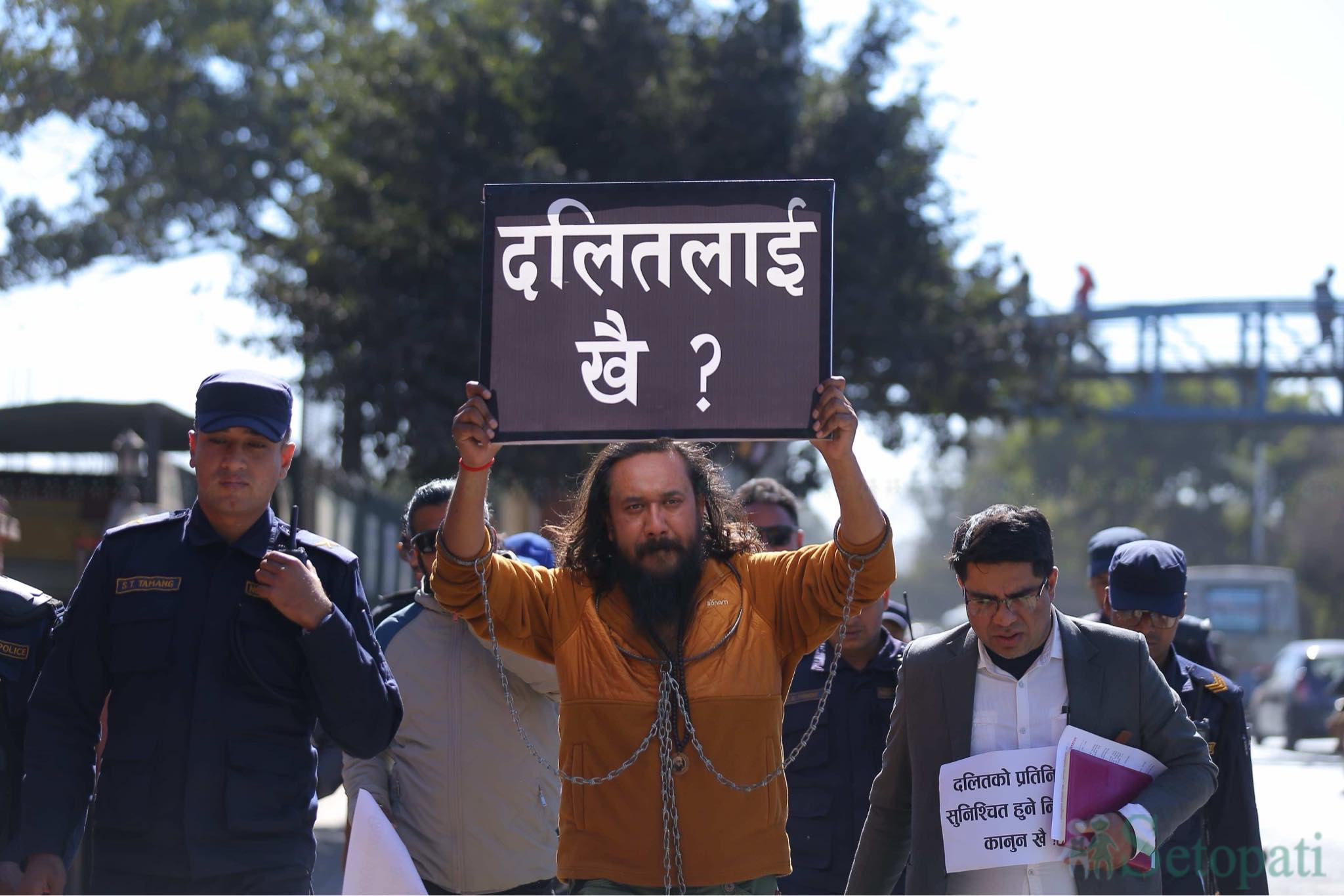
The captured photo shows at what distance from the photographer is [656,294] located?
4180mm

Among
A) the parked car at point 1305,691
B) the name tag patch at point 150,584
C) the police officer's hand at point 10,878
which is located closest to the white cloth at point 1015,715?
the name tag patch at point 150,584

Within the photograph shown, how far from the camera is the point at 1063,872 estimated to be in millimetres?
3830

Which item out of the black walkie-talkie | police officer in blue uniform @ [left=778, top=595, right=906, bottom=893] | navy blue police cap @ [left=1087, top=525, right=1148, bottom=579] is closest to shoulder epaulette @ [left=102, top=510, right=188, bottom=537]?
the black walkie-talkie

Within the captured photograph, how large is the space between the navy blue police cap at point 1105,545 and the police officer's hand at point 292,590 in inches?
139

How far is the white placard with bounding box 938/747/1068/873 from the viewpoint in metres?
3.81

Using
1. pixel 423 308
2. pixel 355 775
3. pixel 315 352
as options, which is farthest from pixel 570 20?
pixel 355 775

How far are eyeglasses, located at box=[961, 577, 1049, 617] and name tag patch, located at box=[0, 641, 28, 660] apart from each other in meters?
2.49

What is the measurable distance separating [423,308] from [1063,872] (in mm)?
13844

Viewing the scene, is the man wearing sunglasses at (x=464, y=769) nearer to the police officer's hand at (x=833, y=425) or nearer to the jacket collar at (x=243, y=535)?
the jacket collar at (x=243, y=535)

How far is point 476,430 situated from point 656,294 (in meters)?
0.63

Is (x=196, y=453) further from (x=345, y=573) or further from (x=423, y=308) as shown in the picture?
(x=423, y=308)

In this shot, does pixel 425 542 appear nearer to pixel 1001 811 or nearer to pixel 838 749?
pixel 838 749

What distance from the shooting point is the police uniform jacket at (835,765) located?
497 centimetres

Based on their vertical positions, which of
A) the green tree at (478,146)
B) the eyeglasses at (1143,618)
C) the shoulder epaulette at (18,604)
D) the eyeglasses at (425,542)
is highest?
the green tree at (478,146)
